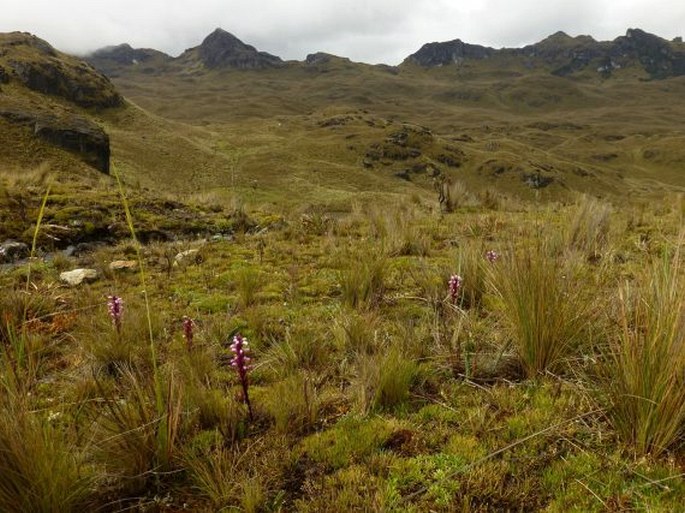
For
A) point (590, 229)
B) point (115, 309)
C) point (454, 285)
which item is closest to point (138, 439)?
point (115, 309)

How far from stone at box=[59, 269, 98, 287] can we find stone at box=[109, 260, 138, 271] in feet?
1.03

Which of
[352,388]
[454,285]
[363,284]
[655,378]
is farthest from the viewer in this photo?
[363,284]

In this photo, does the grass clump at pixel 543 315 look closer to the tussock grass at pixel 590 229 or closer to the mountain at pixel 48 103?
the tussock grass at pixel 590 229

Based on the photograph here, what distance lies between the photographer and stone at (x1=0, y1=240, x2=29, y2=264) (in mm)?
8969

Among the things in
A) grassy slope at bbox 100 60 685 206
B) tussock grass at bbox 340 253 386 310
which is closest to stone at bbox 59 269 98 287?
grassy slope at bbox 100 60 685 206

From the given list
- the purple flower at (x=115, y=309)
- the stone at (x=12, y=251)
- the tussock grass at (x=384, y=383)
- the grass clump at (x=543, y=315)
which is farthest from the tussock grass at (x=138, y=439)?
the stone at (x=12, y=251)

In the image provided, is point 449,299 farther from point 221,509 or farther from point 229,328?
point 221,509

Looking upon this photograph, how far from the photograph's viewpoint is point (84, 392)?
12.3 feet

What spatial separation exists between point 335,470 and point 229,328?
268 centimetres

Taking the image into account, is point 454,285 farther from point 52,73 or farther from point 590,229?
point 52,73

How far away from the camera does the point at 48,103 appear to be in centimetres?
3825

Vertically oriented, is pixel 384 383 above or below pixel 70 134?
below

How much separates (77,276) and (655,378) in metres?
7.52

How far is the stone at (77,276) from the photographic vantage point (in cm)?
755
